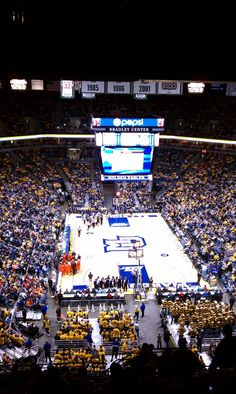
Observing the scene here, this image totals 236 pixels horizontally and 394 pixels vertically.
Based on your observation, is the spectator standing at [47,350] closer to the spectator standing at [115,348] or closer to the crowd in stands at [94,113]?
the spectator standing at [115,348]

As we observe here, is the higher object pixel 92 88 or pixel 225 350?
pixel 92 88

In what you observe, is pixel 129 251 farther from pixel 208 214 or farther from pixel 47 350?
pixel 208 214

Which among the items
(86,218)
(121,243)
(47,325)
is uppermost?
(86,218)

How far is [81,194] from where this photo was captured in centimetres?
3900

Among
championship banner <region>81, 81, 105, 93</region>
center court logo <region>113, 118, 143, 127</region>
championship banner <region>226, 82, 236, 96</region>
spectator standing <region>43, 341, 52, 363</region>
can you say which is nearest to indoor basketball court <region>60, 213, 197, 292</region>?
spectator standing <region>43, 341, 52, 363</region>

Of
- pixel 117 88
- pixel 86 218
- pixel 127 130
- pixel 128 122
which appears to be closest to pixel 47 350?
pixel 127 130

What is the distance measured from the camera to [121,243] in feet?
99.6

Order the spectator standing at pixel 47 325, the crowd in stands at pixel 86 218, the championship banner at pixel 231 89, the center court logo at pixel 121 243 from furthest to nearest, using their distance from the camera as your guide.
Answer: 1. the championship banner at pixel 231 89
2. the center court logo at pixel 121 243
3. the crowd in stands at pixel 86 218
4. the spectator standing at pixel 47 325

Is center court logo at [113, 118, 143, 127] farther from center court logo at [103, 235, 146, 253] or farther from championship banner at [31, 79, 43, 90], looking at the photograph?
championship banner at [31, 79, 43, 90]

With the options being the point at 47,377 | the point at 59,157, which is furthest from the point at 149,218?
the point at 47,377

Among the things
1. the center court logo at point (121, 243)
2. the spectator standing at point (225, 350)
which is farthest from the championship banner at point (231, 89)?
the spectator standing at point (225, 350)

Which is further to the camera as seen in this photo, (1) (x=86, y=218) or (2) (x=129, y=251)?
(1) (x=86, y=218)

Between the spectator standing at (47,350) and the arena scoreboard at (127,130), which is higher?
the arena scoreboard at (127,130)

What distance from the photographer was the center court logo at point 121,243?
2923cm
